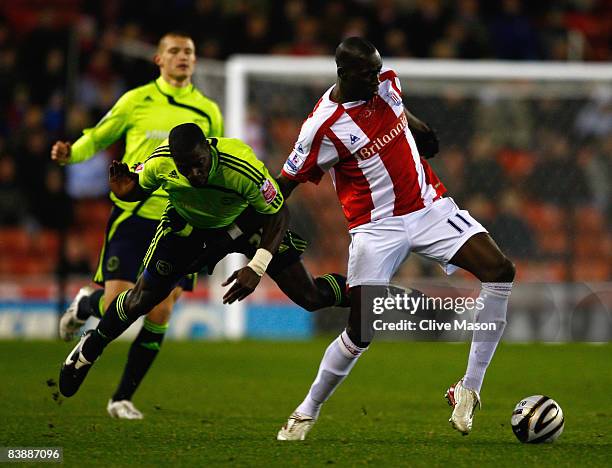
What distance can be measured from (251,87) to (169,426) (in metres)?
7.81

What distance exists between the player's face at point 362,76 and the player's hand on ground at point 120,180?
127 centimetres

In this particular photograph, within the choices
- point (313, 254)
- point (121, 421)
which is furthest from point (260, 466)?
point (313, 254)

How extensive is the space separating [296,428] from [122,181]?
1.62 meters

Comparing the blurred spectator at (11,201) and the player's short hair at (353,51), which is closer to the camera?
the player's short hair at (353,51)

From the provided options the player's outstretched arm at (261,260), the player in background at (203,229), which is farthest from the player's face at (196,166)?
the player's outstretched arm at (261,260)

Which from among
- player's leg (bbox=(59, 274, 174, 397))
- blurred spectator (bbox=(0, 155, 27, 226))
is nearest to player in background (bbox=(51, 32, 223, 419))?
player's leg (bbox=(59, 274, 174, 397))

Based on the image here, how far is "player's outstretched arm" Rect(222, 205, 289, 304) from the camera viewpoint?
6.20 meters

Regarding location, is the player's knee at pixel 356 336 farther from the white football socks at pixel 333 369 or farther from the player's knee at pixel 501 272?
the player's knee at pixel 501 272

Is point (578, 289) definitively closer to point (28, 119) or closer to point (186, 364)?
point (186, 364)

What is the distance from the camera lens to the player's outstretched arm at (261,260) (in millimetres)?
6195

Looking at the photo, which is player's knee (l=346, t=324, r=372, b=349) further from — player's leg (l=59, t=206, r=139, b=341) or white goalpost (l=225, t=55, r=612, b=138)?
white goalpost (l=225, t=55, r=612, b=138)

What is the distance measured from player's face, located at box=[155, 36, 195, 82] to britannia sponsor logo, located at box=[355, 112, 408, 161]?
201cm

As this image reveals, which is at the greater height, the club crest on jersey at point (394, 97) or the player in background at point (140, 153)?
the club crest on jersey at point (394, 97)

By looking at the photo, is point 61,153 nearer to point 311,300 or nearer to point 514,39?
point 311,300
